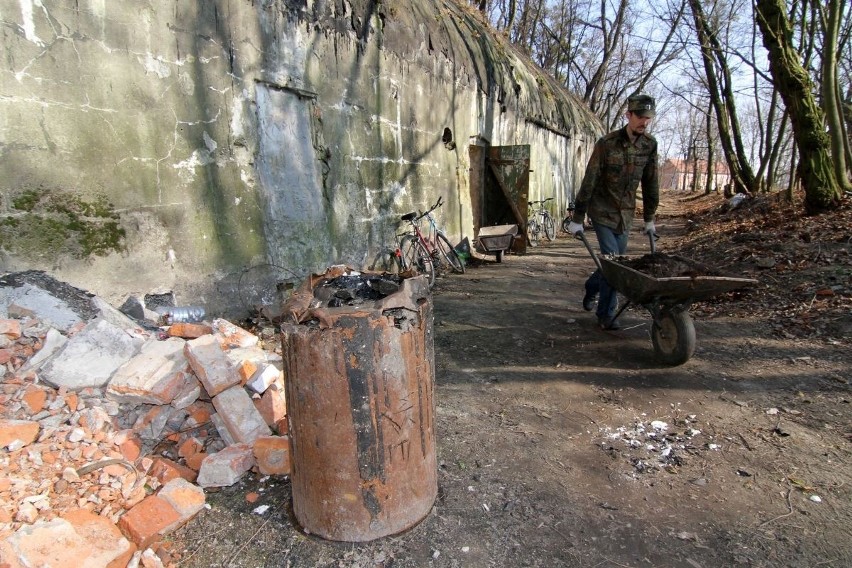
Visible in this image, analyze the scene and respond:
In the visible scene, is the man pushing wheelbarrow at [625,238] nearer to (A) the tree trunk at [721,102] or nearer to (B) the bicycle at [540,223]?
(B) the bicycle at [540,223]

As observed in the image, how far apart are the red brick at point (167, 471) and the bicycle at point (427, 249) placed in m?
4.37

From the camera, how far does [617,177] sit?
459 centimetres

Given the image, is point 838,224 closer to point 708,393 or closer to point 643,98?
point 643,98

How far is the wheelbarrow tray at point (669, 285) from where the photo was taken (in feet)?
10.8

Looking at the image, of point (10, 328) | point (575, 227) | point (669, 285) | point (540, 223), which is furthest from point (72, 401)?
point (540, 223)

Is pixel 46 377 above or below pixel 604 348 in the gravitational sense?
above

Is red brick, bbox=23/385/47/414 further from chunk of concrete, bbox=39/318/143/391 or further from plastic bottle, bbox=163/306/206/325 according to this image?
plastic bottle, bbox=163/306/206/325

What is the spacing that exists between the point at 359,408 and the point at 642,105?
3685 mm

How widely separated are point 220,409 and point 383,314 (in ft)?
4.33

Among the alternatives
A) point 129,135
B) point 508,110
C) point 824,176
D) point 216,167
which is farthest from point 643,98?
point 508,110

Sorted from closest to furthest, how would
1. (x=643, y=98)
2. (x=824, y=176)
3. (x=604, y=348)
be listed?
(x=643, y=98), (x=604, y=348), (x=824, y=176)

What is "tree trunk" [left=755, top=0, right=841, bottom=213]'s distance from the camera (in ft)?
24.8

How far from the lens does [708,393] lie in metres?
3.47

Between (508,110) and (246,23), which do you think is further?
(508,110)
